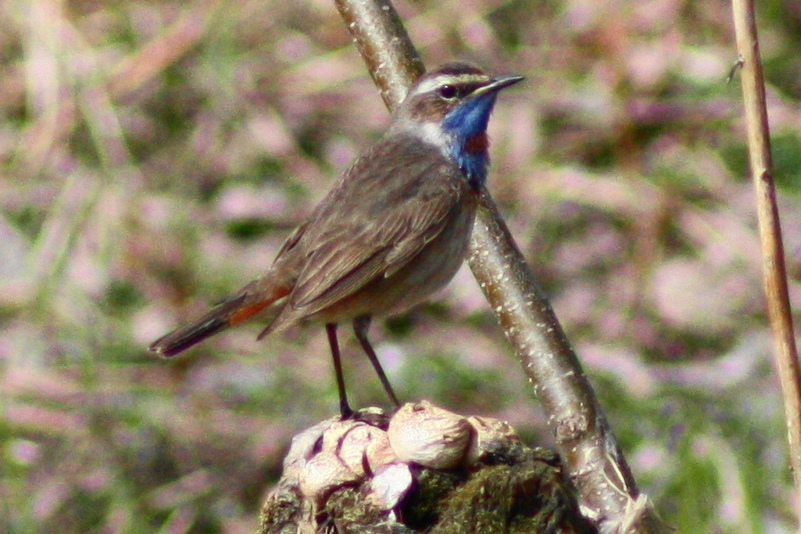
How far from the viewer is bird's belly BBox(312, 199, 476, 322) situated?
17.5 feet

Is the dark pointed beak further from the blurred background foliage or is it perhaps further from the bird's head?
the blurred background foliage

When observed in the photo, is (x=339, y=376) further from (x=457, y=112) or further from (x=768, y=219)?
(x=768, y=219)

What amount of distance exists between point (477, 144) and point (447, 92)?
0.28m

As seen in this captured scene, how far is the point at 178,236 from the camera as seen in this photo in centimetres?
967

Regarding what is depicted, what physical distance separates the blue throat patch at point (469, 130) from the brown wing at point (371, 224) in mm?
153

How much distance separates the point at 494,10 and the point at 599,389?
376 centimetres

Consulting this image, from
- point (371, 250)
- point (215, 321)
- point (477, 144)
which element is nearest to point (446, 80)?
point (477, 144)

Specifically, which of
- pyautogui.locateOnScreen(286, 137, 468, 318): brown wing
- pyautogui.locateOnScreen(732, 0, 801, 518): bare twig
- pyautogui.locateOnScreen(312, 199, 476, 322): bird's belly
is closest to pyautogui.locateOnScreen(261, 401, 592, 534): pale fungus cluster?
pyautogui.locateOnScreen(732, 0, 801, 518): bare twig

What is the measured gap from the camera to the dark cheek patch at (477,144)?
589cm

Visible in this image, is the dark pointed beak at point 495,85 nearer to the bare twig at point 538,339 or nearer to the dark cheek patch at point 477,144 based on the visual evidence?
the dark cheek patch at point 477,144

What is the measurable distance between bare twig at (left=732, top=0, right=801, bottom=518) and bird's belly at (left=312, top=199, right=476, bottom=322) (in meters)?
2.34

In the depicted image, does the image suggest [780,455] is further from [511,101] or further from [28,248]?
[28,248]

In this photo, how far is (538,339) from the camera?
4.15m

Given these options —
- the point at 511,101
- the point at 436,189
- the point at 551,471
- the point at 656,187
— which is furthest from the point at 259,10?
the point at 551,471
